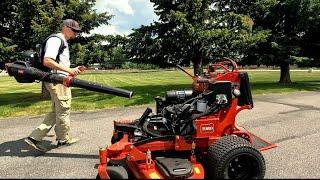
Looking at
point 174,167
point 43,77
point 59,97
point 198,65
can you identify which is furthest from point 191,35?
point 174,167

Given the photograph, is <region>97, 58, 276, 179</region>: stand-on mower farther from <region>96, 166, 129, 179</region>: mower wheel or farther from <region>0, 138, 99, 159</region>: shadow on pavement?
<region>0, 138, 99, 159</region>: shadow on pavement

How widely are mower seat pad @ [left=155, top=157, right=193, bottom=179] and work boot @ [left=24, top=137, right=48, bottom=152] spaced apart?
289 cm

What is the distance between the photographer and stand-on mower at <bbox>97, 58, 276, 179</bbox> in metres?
5.11

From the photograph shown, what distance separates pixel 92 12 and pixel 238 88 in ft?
40.6

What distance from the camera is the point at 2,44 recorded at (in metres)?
15.1

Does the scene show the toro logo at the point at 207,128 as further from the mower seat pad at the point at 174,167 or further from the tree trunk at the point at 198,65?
the tree trunk at the point at 198,65

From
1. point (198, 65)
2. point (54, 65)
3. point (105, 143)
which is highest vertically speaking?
point (54, 65)

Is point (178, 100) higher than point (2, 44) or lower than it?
lower

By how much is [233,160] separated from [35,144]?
12.2 ft

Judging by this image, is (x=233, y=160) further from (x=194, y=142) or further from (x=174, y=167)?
(x=174, y=167)

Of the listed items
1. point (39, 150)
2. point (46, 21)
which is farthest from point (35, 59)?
point (46, 21)

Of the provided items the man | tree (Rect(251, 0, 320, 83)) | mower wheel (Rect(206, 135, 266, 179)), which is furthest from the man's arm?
tree (Rect(251, 0, 320, 83))

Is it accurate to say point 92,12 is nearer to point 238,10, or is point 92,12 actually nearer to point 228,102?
point 238,10

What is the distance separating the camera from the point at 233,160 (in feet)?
17.4
